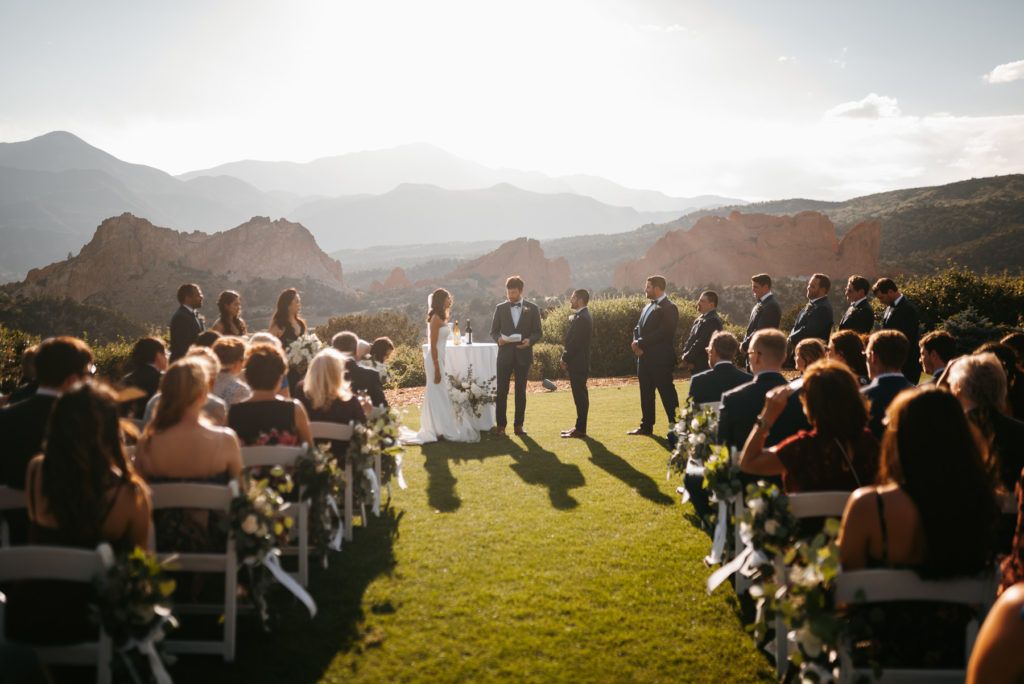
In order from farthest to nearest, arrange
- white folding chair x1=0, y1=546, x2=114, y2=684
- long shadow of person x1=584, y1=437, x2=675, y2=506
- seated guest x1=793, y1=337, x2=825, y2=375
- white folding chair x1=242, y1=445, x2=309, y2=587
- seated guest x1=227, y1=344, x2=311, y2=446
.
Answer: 1. long shadow of person x1=584, y1=437, x2=675, y2=506
2. seated guest x1=793, y1=337, x2=825, y2=375
3. seated guest x1=227, y1=344, x2=311, y2=446
4. white folding chair x1=242, y1=445, x2=309, y2=587
5. white folding chair x1=0, y1=546, x2=114, y2=684

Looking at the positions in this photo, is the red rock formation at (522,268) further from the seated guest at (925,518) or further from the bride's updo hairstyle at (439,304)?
the seated guest at (925,518)

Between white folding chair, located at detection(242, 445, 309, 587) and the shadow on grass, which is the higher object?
white folding chair, located at detection(242, 445, 309, 587)

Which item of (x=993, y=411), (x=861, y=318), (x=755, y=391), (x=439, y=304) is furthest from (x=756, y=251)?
(x=993, y=411)

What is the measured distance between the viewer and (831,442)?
9.99 feet

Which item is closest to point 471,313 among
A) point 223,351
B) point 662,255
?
point 662,255

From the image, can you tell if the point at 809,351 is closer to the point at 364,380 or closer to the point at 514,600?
the point at 514,600

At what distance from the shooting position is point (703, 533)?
5176 millimetres

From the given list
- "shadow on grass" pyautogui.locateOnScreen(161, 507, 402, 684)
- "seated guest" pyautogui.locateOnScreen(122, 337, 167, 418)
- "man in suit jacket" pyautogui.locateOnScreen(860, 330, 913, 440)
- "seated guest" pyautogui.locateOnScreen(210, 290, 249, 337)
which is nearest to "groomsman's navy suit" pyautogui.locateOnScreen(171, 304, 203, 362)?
"seated guest" pyautogui.locateOnScreen(210, 290, 249, 337)

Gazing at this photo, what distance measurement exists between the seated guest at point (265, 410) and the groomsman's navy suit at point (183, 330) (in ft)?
11.5

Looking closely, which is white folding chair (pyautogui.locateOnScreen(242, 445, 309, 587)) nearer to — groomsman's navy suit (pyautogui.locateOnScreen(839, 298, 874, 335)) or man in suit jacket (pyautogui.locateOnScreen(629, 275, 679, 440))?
man in suit jacket (pyautogui.locateOnScreen(629, 275, 679, 440))

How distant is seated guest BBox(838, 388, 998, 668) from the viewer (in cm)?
218

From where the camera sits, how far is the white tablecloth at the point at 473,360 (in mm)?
9352

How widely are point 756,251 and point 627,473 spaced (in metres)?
81.8

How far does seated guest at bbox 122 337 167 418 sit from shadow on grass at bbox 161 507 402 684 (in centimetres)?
210
